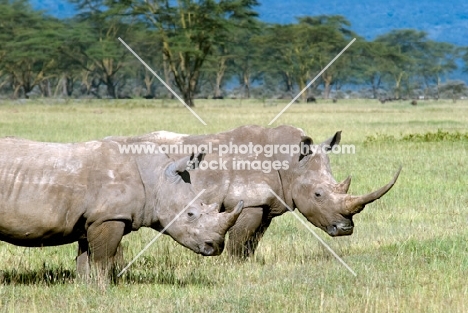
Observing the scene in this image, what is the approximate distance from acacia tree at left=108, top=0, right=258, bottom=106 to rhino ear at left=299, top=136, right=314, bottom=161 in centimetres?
3949

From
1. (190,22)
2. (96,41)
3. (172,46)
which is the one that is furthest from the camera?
(96,41)

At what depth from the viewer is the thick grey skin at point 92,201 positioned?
6.39 m

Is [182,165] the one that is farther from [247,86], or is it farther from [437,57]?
[437,57]

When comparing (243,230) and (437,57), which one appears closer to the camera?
(243,230)

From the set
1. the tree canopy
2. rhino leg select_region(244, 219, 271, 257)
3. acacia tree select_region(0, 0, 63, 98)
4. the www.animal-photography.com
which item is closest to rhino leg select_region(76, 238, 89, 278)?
the www.animal-photography.com

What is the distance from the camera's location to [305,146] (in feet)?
26.3

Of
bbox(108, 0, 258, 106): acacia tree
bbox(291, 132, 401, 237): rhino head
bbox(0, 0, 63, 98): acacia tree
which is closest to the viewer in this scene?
bbox(291, 132, 401, 237): rhino head

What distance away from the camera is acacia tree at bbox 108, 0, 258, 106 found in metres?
48.0

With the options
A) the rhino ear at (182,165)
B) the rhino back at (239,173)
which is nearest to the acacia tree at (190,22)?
the rhino back at (239,173)

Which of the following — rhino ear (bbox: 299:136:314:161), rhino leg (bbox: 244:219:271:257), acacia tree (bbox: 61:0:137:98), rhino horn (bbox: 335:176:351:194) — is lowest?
acacia tree (bbox: 61:0:137:98)

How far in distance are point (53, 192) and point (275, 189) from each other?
2.36m

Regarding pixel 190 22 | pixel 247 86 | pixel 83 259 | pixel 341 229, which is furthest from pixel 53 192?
pixel 247 86

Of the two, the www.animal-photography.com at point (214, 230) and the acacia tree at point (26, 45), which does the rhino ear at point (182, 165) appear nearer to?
the www.animal-photography.com at point (214, 230)

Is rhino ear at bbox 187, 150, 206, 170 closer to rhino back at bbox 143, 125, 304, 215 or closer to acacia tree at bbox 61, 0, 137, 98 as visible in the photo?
rhino back at bbox 143, 125, 304, 215
